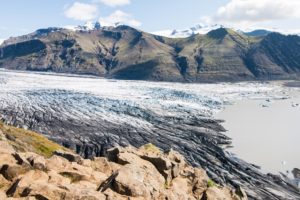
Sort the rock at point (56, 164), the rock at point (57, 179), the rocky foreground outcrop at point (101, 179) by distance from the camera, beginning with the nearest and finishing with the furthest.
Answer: the rocky foreground outcrop at point (101, 179)
the rock at point (57, 179)
the rock at point (56, 164)

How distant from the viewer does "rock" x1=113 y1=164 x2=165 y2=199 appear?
3447 cm

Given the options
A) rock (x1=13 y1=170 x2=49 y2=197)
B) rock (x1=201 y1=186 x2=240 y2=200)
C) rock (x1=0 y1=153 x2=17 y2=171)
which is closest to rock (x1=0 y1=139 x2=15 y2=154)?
rock (x1=0 y1=153 x2=17 y2=171)

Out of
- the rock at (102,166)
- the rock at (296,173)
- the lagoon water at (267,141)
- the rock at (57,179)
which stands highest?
the rock at (57,179)

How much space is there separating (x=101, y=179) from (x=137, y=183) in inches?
189

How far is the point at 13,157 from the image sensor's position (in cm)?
3891

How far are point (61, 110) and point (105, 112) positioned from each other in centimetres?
2136

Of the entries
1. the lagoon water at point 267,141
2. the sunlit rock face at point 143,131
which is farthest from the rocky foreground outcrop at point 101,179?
the lagoon water at point 267,141

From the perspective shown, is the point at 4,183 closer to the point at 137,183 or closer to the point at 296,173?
the point at 137,183

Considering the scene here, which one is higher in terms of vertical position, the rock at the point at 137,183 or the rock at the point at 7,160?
the rock at the point at 7,160

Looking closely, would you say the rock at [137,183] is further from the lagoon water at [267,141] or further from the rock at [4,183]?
the lagoon water at [267,141]

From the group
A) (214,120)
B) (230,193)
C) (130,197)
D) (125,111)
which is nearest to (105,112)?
(125,111)

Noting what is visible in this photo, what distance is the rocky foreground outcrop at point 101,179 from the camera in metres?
31.9

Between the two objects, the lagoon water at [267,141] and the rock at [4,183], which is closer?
the rock at [4,183]

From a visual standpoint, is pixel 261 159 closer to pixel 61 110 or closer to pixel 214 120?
pixel 214 120
